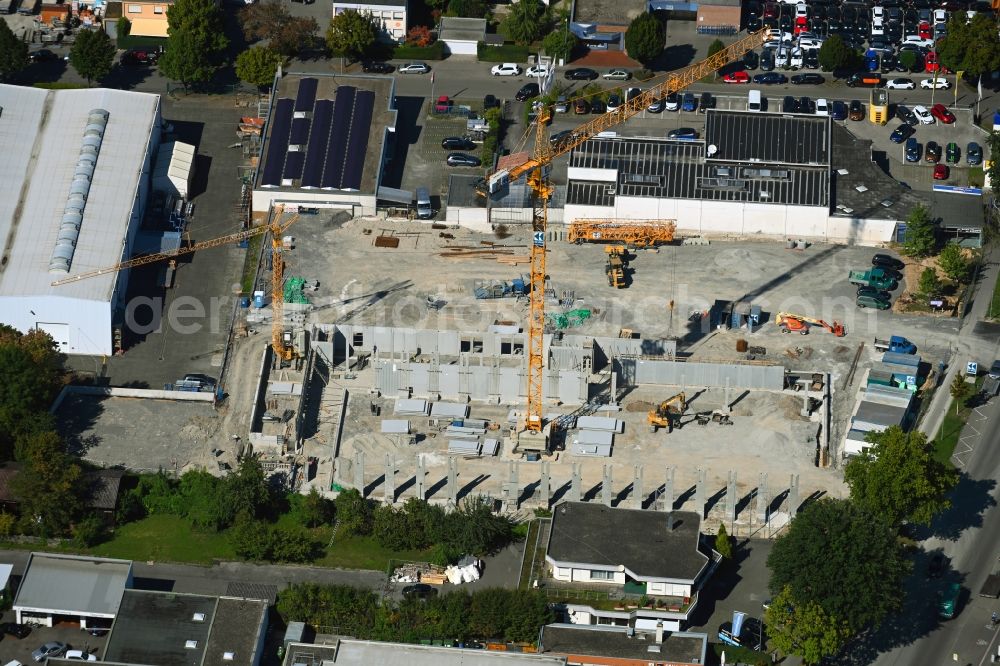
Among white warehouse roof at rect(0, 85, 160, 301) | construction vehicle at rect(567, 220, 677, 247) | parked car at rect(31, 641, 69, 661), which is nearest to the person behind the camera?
parked car at rect(31, 641, 69, 661)

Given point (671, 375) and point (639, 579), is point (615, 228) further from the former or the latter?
point (639, 579)

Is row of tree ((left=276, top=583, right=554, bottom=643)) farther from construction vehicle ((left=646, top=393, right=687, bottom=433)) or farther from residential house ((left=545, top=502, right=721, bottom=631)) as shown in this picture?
construction vehicle ((left=646, top=393, right=687, bottom=433))

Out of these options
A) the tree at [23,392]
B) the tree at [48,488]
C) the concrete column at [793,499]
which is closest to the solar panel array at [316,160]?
the tree at [23,392]

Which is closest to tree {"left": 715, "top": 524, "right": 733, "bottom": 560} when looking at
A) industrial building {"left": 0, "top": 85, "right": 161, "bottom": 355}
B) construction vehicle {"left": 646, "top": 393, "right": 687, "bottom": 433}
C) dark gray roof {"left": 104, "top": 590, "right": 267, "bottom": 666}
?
construction vehicle {"left": 646, "top": 393, "right": 687, "bottom": 433}

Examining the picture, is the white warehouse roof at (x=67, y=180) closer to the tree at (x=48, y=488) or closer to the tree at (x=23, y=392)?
the tree at (x=23, y=392)

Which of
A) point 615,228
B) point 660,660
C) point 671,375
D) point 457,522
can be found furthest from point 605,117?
point 660,660

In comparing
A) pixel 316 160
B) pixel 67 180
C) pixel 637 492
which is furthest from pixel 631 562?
pixel 67 180

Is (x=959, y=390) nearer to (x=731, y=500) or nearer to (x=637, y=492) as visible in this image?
(x=731, y=500)
